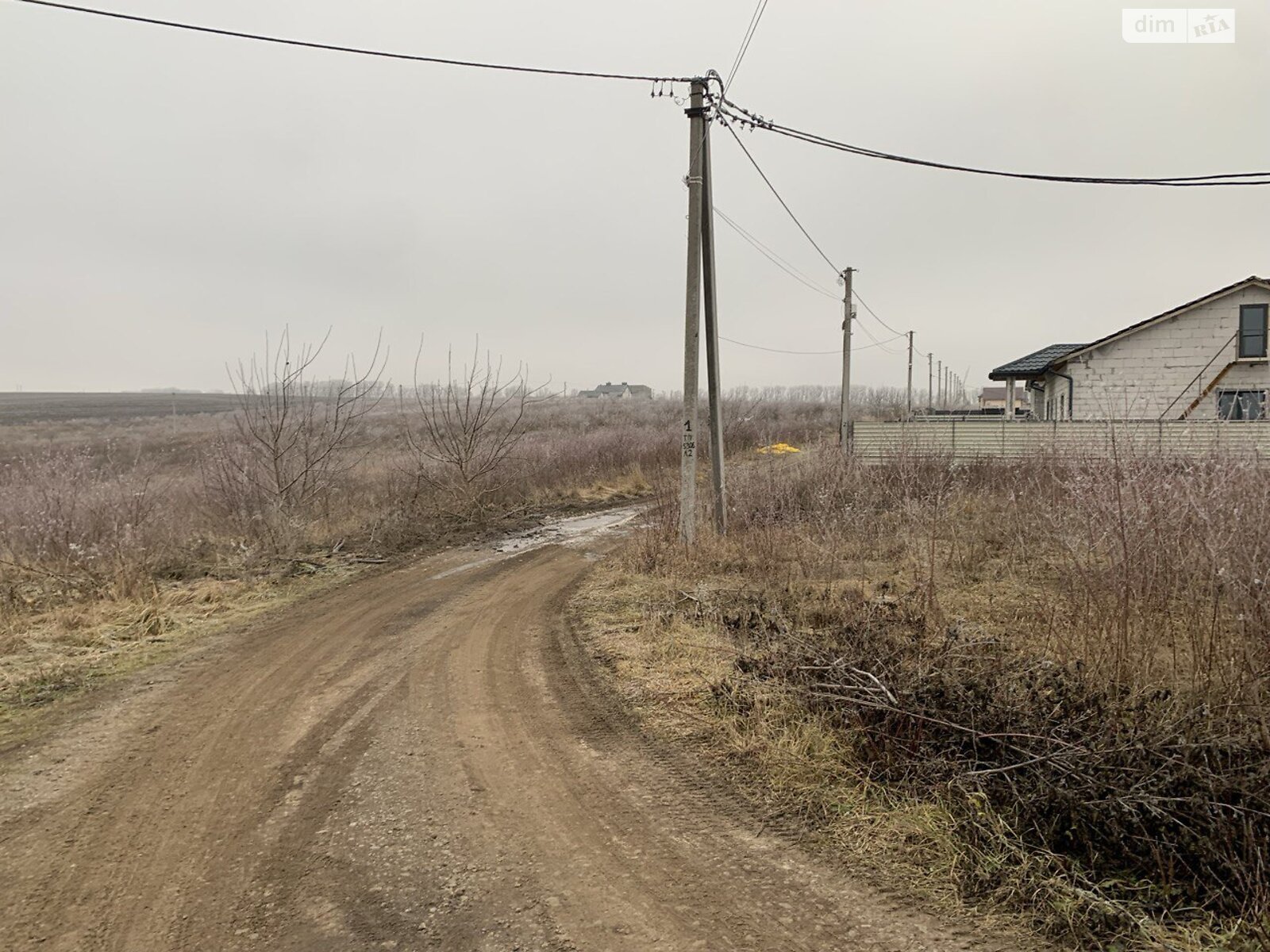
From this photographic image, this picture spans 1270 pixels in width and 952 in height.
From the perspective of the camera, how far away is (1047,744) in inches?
129

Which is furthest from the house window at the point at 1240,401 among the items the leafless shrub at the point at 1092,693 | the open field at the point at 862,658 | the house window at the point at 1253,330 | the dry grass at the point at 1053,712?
the dry grass at the point at 1053,712

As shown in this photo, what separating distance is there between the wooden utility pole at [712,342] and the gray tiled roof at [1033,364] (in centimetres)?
1946

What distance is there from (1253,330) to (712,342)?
21.2 m

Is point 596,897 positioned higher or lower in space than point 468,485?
lower

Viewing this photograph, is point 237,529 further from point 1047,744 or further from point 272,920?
point 1047,744

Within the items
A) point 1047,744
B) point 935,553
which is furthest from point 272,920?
point 935,553

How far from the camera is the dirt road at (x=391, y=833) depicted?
104 inches

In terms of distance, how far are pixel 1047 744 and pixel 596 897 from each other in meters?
2.16

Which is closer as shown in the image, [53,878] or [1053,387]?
[53,878]

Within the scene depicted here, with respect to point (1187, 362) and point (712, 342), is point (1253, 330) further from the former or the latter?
point (712, 342)

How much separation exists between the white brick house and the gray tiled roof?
77 cm

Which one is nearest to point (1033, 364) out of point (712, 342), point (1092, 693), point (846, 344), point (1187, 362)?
point (1187, 362)

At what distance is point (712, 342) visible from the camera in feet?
32.9

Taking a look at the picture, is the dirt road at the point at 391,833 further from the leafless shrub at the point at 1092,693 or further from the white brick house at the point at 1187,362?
the white brick house at the point at 1187,362
